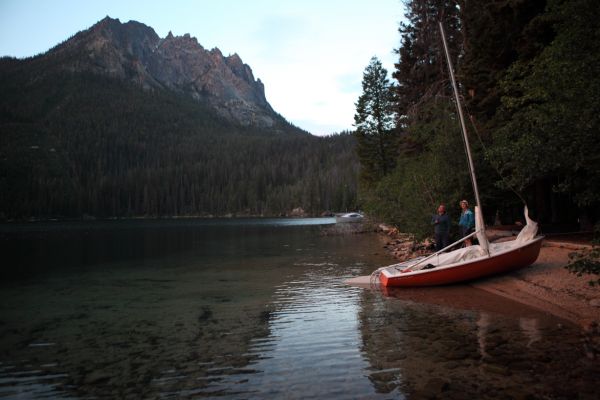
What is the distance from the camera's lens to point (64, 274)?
2467 centimetres

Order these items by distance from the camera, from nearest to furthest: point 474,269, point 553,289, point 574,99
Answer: point 574,99, point 553,289, point 474,269

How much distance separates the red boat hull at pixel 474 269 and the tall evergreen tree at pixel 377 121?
32.8 metres

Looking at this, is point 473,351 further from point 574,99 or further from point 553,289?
point 553,289

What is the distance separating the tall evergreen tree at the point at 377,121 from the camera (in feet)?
154

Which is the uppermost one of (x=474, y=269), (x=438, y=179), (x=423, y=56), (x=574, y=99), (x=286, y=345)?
(x=423, y=56)

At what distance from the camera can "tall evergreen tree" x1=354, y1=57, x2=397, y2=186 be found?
154 feet

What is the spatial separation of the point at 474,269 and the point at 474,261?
37cm

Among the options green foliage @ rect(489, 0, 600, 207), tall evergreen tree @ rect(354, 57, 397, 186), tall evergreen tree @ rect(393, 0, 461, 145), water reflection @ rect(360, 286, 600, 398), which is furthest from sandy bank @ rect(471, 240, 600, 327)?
tall evergreen tree @ rect(354, 57, 397, 186)

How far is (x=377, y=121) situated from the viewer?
4741cm

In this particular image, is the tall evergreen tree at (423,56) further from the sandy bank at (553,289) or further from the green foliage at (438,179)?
the sandy bank at (553,289)

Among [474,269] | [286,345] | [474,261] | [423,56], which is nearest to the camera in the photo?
[286,345]

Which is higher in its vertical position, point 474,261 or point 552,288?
point 474,261

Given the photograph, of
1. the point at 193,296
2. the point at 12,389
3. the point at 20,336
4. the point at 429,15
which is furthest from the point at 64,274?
the point at 429,15

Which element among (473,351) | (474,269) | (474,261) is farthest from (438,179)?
(473,351)
